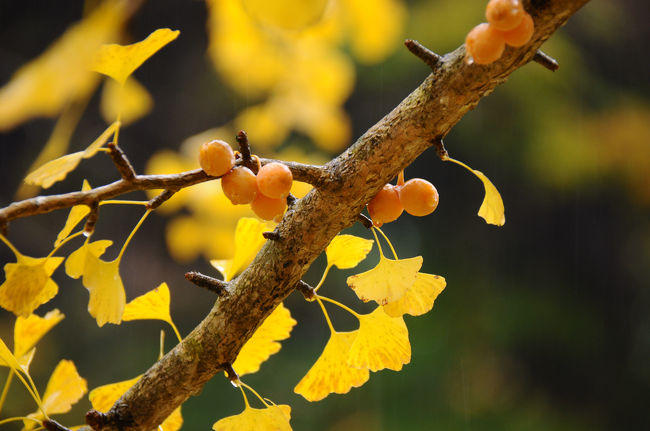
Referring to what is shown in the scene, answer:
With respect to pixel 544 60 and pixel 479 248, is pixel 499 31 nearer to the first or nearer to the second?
pixel 544 60

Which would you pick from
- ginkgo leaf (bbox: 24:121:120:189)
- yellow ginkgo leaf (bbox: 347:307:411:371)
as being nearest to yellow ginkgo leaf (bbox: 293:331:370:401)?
yellow ginkgo leaf (bbox: 347:307:411:371)

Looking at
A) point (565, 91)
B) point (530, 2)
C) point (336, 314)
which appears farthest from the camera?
point (336, 314)

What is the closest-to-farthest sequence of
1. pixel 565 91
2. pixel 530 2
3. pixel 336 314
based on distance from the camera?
pixel 530 2 < pixel 565 91 < pixel 336 314

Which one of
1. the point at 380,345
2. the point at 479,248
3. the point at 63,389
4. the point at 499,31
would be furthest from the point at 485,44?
the point at 479,248

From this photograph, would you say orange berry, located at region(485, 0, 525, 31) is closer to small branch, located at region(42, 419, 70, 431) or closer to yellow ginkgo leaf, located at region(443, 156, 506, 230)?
yellow ginkgo leaf, located at region(443, 156, 506, 230)

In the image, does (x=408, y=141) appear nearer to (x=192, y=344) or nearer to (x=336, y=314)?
(x=192, y=344)

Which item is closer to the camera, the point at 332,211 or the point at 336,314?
the point at 332,211

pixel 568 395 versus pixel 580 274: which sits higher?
pixel 580 274

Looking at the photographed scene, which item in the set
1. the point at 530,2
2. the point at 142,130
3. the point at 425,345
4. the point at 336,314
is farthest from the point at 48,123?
the point at 530,2

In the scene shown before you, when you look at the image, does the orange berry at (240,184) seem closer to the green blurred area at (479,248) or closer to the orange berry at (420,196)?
the orange berry at (420,196)
